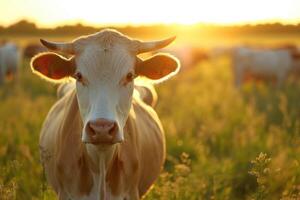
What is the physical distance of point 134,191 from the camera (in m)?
4.29

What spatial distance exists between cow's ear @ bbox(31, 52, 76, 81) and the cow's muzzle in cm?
69

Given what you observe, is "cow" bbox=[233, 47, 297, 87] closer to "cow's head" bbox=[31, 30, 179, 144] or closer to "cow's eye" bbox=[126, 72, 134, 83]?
"cow's head" bbox=[31, 30, 179, 144]

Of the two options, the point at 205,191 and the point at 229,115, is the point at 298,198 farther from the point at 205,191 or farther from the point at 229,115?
the point at 229,115

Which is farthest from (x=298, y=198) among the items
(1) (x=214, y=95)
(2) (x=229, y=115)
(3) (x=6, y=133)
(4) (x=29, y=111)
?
(1) (x=214, y=95)

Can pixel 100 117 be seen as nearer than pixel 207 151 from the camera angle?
Yes

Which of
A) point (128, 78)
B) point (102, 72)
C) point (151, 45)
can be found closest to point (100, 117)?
point (102, 72)

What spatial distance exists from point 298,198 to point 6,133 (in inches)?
168

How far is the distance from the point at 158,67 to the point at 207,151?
304 centimetres

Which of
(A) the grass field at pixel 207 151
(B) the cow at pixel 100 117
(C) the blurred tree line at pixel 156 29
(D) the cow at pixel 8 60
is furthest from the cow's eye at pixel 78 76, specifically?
(C) the blurred tree line at pixel 156 29

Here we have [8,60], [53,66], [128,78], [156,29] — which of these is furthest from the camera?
[156,29]

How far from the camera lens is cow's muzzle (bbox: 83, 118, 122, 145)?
340 cm

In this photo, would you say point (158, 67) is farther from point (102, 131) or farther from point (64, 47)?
point (102, 131)

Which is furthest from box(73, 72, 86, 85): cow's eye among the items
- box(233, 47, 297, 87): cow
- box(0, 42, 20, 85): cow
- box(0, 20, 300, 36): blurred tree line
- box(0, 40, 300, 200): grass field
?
box(0, 20, 300, 36): blurred tree line

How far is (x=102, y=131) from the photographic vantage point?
11.1 ft
